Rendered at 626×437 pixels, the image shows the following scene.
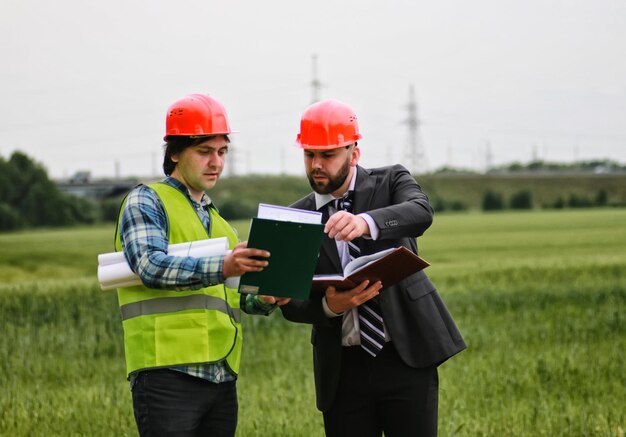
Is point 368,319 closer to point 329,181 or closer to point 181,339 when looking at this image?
point 329,181

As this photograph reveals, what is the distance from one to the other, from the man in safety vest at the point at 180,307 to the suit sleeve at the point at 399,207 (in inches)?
24.8

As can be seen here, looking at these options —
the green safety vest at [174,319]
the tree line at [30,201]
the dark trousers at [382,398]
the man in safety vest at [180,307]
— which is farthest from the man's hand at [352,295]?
the tree line at [30,201]

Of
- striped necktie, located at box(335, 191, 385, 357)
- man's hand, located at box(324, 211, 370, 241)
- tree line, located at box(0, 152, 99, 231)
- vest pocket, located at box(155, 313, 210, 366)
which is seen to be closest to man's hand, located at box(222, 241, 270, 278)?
man's hand, located at box(324, 211, 370, 241)

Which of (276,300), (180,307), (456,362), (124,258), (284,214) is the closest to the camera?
(284,214)

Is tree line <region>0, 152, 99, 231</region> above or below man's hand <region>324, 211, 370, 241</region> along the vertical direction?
below

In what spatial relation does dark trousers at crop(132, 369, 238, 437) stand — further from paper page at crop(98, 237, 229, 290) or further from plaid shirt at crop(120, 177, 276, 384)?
paper page at crop(98, 237, 229, 290)

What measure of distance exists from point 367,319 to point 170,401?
1.01 m

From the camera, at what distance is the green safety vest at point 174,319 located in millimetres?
4051

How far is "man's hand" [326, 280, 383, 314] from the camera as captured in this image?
4168 mm

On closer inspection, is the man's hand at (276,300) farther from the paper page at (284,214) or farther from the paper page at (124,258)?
the paper page at (284,214)

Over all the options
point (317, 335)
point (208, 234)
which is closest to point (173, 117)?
point (208, 234)

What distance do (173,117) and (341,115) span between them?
0.77 m

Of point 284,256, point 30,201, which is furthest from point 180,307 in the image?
point 30,201

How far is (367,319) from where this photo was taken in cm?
447
